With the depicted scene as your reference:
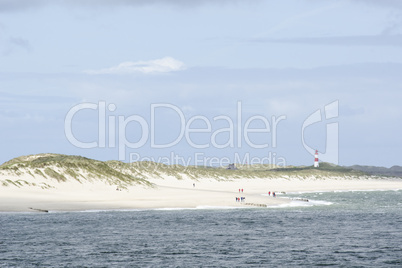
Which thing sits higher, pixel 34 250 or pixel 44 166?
→ pixel 44 166

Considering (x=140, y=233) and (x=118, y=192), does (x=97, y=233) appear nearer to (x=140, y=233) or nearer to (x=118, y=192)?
(x=140, y=233)

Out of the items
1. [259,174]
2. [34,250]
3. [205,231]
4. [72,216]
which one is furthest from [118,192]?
[259,174]

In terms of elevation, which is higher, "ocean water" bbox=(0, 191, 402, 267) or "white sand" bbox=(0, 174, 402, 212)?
"white sand" bbox=(0, 174, 402, 212)

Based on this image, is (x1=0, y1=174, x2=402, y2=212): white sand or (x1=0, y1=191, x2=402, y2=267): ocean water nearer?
(x1=0, y1=191, x2=402, y2=267): ocean water

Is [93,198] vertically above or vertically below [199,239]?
above

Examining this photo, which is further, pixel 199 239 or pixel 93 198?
pixel 93 198

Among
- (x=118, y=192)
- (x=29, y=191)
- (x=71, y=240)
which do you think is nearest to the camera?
(x=71, y=240)

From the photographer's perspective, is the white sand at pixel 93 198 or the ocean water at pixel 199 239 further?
the white sand at pixel 93 198

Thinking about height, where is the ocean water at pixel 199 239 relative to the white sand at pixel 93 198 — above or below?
below
